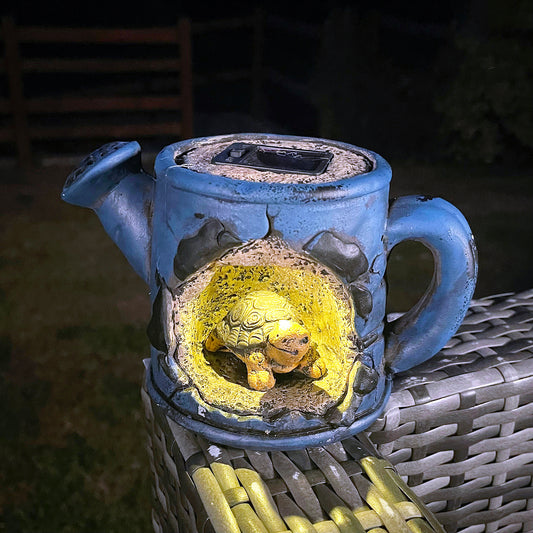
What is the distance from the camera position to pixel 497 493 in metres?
0.96

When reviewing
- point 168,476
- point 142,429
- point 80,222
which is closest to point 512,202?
point 80,222

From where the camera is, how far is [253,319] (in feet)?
2.69

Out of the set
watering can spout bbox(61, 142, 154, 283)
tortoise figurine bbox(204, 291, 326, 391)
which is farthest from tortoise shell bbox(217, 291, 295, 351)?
watering can spout bbox(61, 142, 154, 283)

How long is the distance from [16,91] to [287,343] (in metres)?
3.24

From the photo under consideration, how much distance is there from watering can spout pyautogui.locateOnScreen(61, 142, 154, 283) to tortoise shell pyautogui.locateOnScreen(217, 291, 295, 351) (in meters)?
0.13

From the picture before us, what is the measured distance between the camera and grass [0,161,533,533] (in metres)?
1.37

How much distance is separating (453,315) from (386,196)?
0.18 m

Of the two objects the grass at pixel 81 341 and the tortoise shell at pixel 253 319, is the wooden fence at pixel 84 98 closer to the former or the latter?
the grass at pixel 81 341

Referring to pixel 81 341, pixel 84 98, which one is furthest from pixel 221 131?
pixel 81 341

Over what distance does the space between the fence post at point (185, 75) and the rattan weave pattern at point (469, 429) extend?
3.08 m

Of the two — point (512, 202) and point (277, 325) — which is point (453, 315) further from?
point (512, 202)

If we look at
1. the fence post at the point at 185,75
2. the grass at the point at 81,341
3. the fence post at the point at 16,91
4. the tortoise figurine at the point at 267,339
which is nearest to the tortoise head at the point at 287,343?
the tortoise figurine at the point at 267,339

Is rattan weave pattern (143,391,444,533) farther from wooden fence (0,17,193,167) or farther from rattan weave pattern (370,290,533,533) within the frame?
wooden fence (0,17,193,167)

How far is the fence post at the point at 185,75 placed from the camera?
3.71m
